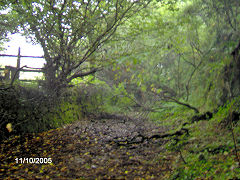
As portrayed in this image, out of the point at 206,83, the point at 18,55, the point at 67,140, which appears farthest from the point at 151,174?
the point at 18,55

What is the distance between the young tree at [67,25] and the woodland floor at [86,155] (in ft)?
5.56

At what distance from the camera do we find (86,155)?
12.5 feet

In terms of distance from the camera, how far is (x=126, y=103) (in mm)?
7668

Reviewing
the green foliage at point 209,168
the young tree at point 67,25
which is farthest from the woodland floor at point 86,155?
the young tree at point 67,25

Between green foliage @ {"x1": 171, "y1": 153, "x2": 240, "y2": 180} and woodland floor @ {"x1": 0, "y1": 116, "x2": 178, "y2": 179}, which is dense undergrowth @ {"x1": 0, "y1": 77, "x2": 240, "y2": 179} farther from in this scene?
woodland floor @ {"x1": 0, "y1": 116, "x2": 178, "y2": 179}

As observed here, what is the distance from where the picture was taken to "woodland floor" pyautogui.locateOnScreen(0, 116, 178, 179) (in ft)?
9.78

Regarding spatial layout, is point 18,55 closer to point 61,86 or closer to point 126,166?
point 61,86

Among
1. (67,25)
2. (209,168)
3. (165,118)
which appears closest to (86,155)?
(209,168)

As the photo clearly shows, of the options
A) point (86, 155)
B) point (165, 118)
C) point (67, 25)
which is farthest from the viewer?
point (165, 118)

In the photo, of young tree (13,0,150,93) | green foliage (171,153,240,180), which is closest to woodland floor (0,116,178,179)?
green foliage (171,153,240,180)

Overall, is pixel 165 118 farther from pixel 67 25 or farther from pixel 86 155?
pixel 67 25

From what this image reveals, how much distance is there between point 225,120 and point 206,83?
2.50ft

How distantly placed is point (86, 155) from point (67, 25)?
10.6ft

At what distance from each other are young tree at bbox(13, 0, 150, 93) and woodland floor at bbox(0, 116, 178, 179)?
170 cm
